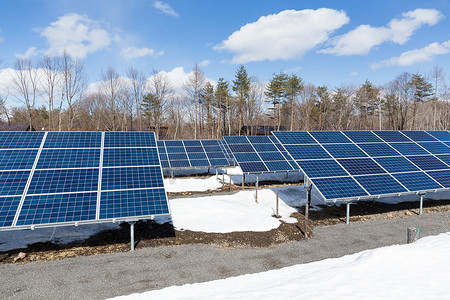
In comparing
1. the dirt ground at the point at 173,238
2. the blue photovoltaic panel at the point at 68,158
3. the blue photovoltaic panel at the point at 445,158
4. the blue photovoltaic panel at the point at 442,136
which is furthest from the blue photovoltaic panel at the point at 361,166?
the blue photovoltaic panel at the point at 68,158

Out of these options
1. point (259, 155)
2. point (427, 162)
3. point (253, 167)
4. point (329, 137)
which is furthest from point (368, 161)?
point (259, 155)

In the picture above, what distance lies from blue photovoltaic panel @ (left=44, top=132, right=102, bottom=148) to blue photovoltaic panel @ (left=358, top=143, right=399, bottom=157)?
17.6 meters

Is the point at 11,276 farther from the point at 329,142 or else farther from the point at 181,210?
the point at 329,142

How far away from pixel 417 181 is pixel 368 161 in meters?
2.84

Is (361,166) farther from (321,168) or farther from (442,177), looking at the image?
(442,177)

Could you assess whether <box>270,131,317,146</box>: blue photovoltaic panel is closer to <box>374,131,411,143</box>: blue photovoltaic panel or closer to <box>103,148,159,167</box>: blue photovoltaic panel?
<box>374,131,411,143</box>: blue photovoltaic panel

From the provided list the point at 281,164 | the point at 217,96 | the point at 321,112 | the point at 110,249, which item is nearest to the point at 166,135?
the point at 217,96

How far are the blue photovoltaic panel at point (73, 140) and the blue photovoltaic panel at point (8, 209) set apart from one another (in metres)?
3.90

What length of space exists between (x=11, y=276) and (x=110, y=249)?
10.5 feet

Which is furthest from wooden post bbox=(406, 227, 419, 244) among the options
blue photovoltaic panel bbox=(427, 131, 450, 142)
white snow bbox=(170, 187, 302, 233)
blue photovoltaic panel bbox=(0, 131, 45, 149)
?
blue photovoltaic panel bbox=(0, 131, 45, 149)

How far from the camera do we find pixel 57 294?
7434 millimetres

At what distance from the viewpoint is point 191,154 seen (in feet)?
87.1

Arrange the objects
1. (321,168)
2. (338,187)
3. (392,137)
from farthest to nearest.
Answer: (392,137)
(321,168)
(338,187)

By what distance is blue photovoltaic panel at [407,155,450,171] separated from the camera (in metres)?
16.5
